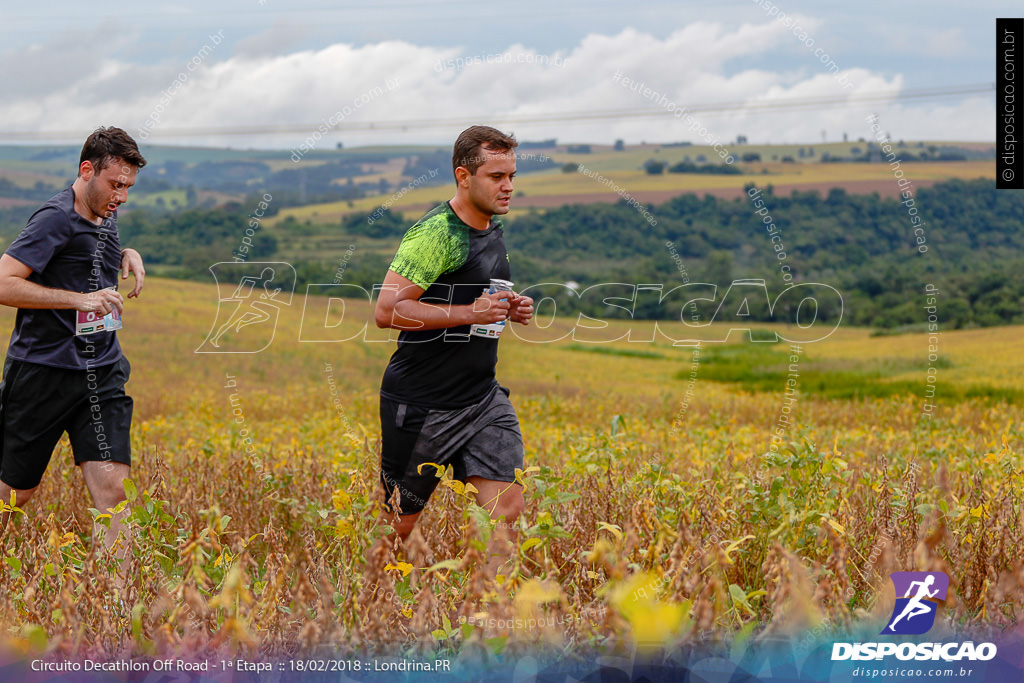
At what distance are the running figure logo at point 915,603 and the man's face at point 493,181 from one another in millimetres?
2053

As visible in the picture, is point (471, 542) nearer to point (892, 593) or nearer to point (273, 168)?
point (892, 593)

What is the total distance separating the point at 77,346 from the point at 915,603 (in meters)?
3.39

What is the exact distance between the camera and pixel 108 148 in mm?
4148

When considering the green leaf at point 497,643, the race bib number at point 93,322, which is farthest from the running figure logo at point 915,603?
the race bib number at point 93,322

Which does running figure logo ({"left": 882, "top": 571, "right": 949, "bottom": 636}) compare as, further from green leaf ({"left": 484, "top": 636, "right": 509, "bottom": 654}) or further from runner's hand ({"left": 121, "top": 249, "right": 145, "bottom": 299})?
runner's hand ({"left": 121, "top": 249, "right": 145, "bottom": 299})

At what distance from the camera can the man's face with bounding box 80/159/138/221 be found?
4172mm

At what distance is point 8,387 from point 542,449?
152 inches

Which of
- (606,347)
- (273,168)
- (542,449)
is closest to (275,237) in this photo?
(273,168)

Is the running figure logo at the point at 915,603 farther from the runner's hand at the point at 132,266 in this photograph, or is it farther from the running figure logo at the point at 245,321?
the running figure logo at the point at 245,321

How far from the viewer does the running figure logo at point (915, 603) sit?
2.68 m

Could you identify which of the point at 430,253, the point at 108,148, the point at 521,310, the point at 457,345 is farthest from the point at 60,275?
the point at 521,310

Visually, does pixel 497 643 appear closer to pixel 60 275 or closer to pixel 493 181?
pixel 493 181

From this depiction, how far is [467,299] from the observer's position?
4.05 meters

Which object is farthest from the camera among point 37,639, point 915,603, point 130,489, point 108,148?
point 108,148
